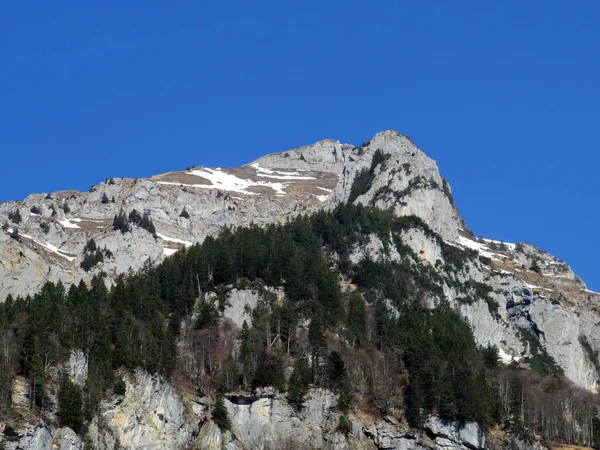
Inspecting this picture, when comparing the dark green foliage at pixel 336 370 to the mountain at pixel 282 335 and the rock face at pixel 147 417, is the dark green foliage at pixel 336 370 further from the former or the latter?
the rock face at pixel 147 417

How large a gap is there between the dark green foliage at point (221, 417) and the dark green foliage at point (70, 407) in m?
14.8

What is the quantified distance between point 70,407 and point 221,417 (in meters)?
16.8

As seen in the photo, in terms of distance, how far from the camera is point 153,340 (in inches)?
4469

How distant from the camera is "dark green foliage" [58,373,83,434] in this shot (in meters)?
97.5

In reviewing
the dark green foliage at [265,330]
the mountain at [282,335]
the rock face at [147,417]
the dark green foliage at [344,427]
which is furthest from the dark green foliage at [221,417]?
the dark green foliage at [344,427]

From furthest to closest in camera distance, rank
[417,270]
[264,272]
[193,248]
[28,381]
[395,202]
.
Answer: [395,202]
[417,270]
[193,248]
[264,272]
[28,381]

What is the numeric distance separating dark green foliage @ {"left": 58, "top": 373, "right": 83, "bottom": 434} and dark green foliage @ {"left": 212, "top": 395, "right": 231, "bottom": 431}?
1484 centimetres

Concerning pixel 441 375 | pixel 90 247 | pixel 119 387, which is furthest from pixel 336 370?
pixel 90 247

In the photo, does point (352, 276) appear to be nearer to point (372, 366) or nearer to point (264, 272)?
point (264, 272)

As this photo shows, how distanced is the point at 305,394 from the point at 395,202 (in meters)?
81.0

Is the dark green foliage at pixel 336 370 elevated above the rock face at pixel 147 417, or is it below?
above

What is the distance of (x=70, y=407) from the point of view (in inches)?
3856

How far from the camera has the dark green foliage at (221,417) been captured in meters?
109

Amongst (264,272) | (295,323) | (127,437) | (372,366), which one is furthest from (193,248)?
(127,437)
